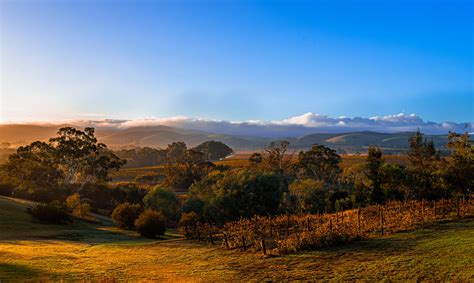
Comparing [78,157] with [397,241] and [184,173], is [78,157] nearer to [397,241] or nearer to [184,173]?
[184,173]

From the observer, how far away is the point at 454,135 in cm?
5416

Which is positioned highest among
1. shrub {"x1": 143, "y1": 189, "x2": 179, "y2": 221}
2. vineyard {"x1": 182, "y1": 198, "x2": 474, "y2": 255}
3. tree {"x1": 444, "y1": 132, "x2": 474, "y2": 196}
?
tree {"x1": 444, "y1": 132, "x2": 474, "y2": 196}

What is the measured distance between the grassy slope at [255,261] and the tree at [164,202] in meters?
22.8

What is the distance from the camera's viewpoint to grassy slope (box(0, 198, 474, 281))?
13.8 m

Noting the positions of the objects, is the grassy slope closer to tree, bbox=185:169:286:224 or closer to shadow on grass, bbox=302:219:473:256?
shadow on grass, bbox=302:219:473:256

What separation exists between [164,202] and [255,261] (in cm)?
3194

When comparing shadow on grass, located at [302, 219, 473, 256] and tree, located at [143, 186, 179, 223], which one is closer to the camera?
shadow on grass, located at [302, 219, 473, 256]

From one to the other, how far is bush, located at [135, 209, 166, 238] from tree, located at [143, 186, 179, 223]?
44.2 feet

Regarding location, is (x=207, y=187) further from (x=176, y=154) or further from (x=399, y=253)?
(x=176, y=154)

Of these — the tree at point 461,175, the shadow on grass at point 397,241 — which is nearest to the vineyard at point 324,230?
the shadow on grass at point 397,241

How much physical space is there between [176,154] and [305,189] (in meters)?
97.1

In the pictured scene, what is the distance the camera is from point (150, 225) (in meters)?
32.1

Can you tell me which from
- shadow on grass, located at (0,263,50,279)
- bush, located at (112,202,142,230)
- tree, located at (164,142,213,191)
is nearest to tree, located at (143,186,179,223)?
bush, located at (112,202,142,230)

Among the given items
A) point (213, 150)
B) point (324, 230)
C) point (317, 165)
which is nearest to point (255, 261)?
point (324, 230)
